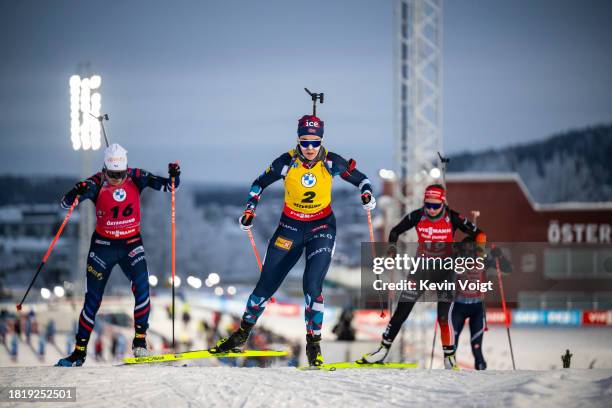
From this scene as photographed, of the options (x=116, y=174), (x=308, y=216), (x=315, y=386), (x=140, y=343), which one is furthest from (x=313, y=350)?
(x=116, y=174)

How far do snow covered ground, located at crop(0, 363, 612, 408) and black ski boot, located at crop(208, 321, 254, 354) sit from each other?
1.50ft

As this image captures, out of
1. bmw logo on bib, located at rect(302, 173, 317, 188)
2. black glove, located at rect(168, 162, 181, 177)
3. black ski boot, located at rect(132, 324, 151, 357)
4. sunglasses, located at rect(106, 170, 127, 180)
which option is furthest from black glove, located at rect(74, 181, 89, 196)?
bmw logo on bib, located at rect(302, 173, 317, 188)

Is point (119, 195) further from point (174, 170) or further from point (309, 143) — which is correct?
point (309, 143)

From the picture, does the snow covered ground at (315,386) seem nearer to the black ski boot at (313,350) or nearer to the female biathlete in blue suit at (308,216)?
the black ski boot at (313,350)

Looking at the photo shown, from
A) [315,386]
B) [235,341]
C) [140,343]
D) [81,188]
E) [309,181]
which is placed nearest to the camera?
[315,386]

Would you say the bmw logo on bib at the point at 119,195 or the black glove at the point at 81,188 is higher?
the black glove at the point at 81,188

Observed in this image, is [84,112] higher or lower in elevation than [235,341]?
higher

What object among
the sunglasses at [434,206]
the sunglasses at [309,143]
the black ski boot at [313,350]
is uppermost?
the sunglasses at [309,143]

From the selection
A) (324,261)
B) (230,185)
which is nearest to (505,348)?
(324,261)

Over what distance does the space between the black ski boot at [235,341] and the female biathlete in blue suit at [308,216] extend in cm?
2

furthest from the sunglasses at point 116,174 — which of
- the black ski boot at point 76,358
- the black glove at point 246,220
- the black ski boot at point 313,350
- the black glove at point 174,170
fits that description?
the black ski boot at point 313,350

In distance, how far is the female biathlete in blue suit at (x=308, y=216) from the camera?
909cm

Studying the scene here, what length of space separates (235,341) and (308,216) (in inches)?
58.0

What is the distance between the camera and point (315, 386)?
812 cm
